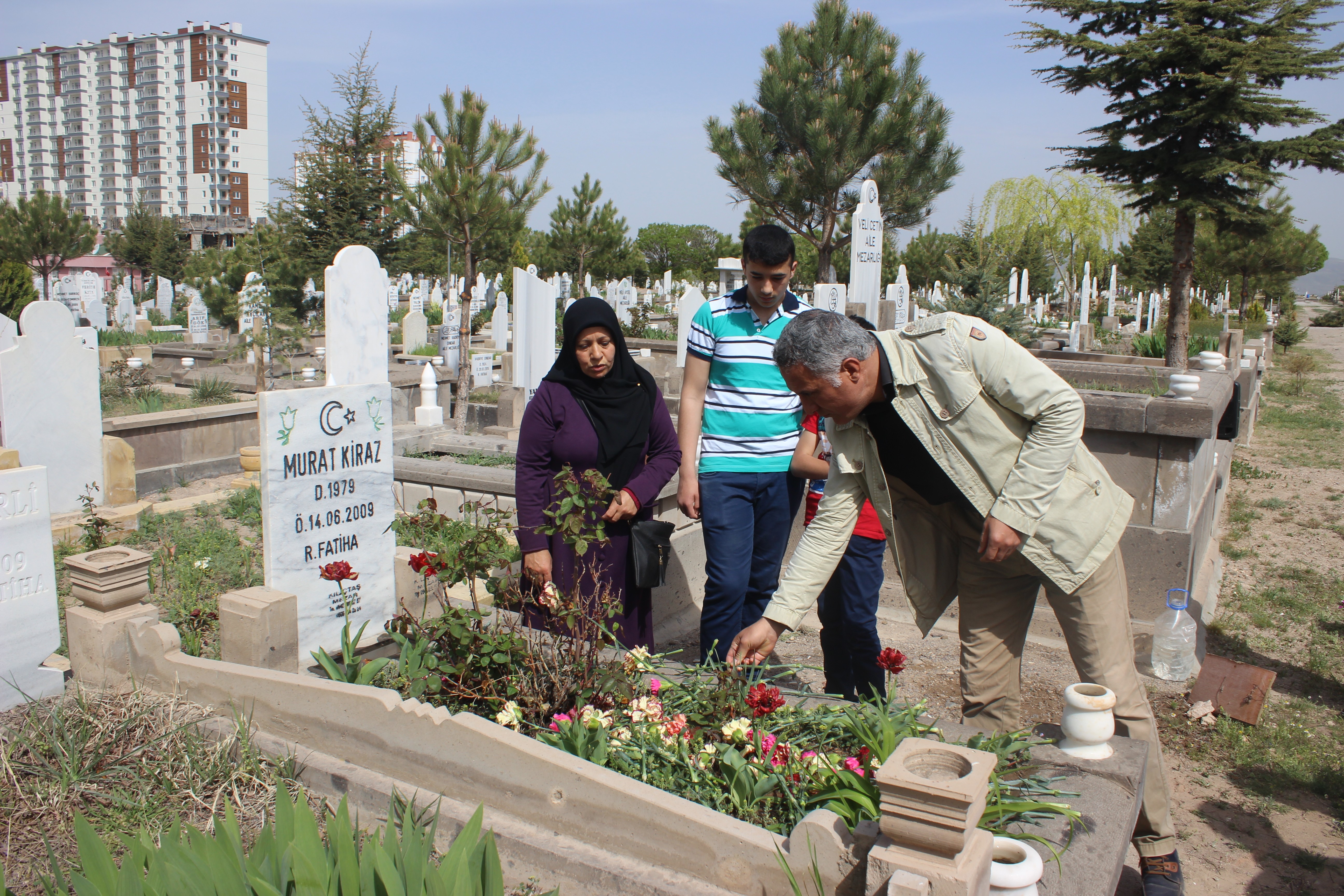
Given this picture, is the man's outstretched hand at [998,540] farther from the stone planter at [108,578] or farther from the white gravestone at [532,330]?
the white gravestone at [532,330]

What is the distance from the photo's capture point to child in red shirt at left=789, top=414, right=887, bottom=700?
3.20 metres

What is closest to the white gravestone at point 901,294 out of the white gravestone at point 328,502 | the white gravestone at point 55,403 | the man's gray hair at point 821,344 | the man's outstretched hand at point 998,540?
the white gravestone at point 55,403

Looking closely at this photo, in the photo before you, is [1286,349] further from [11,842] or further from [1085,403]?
[11,842]

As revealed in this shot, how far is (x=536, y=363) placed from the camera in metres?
8.74

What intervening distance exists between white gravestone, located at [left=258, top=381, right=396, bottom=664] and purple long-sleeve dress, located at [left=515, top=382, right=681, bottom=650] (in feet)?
2.43

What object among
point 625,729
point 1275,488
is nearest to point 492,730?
point 625,729

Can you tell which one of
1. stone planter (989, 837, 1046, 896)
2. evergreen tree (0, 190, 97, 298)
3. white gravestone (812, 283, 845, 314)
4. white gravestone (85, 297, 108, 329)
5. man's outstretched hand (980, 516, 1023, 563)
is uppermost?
evergreen tree (0, 190, 97, 298)

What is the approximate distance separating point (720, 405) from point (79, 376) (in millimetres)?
5405

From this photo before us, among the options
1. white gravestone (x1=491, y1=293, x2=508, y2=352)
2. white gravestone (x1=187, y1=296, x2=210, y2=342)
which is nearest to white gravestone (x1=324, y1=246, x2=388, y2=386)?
white gravestone (x1=491, y1=293, x2=508, y2=352)

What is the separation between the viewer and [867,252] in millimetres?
9180

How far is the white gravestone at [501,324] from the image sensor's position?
54.7ft

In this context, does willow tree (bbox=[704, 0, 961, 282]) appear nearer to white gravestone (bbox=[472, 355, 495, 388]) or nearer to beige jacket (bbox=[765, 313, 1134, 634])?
white gravestone (bbox=[472, 355, 495, 388])

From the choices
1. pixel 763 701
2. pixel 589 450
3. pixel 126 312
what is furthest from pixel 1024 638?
pixel 126 312

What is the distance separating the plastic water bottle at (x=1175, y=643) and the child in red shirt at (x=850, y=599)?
1675 mm
